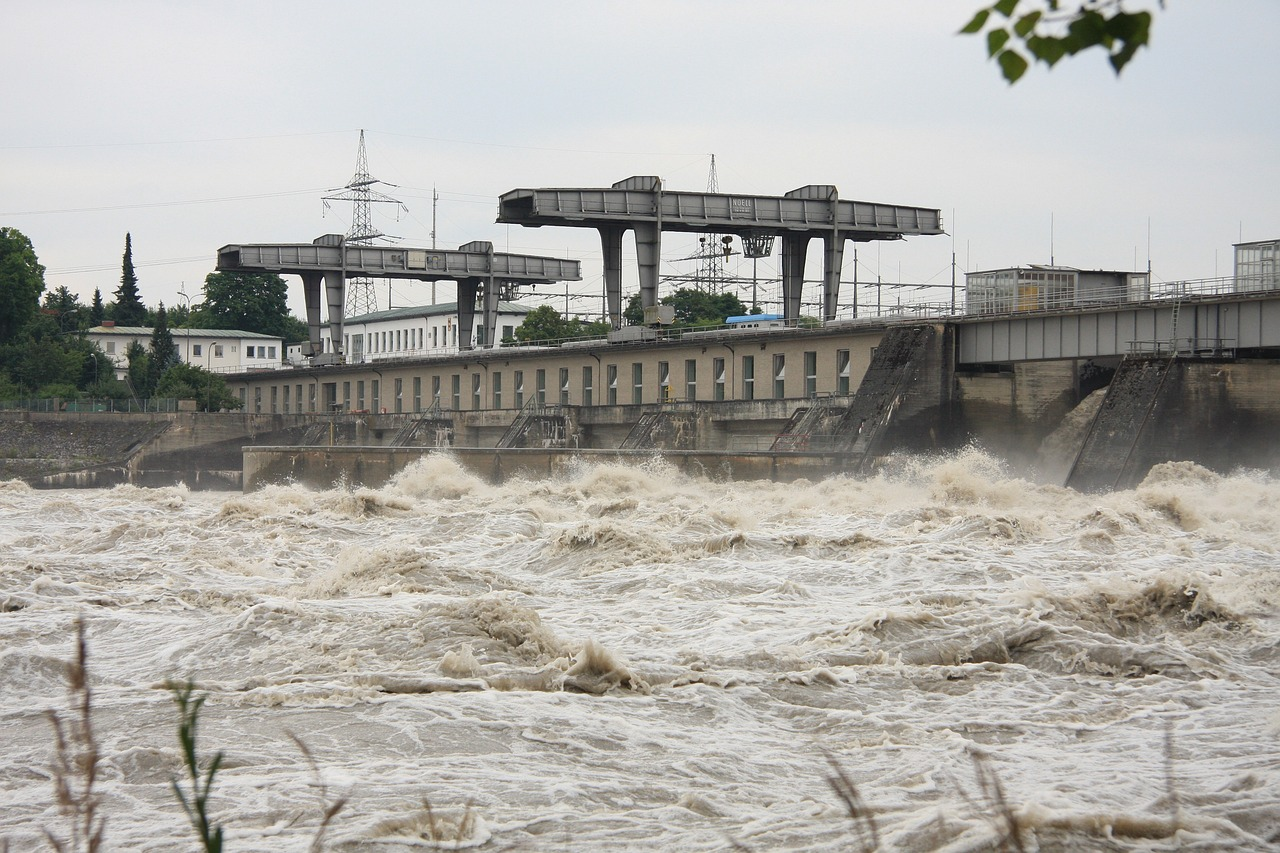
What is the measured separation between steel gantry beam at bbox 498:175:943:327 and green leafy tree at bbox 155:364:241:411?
124ft

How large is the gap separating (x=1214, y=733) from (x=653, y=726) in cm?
411

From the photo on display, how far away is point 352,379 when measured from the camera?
71.6 m

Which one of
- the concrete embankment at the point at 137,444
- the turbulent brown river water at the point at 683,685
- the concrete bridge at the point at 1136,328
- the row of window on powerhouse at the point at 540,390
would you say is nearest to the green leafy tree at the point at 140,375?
the row of window on powerhouse at the point at 540,390

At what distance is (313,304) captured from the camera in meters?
66.7

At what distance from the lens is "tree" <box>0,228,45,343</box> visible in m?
86.5

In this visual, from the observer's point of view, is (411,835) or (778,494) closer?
(411,835)

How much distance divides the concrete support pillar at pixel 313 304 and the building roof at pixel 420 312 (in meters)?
23.6

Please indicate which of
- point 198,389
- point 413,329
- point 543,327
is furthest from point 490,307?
point 413,329

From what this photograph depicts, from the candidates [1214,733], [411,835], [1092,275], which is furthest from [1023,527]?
[1092,275]

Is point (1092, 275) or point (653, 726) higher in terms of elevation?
point (1092, 275)

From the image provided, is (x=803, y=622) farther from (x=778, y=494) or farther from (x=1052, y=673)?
(x=778, y=494)

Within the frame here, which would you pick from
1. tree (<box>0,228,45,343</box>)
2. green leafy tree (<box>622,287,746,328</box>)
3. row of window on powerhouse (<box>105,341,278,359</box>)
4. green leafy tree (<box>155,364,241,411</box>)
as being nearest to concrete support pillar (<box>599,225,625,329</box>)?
green leafy tree (<box>155,364,241,411</box>)

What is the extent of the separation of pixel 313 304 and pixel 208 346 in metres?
44.0

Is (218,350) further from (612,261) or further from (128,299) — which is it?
(612,261)
